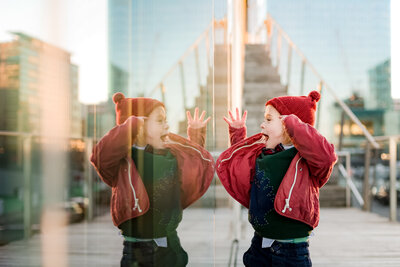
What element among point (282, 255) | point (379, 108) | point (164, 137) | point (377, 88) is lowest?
point (282, 255)

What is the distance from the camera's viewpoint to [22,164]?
0.50 metres

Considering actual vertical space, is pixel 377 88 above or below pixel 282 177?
above

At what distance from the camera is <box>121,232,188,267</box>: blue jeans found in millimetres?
896

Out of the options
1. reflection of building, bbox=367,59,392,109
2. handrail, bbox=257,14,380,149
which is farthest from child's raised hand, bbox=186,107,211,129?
reflection of building, bbox=367,59,392,109

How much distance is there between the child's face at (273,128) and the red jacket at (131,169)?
7.1 inches

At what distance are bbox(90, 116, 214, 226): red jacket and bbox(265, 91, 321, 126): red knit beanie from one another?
0.25 meters

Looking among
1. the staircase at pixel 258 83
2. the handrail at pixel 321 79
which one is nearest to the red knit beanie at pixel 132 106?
the staircase at pixel 258 83

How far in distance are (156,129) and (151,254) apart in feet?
1.03

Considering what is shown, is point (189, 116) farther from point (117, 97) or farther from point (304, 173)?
point (117, 97)

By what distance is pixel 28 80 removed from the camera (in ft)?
1.55

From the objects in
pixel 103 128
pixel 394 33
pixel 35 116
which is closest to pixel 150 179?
pixel 103 128

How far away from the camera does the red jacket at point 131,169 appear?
850mm

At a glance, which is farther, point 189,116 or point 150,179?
point 189,116

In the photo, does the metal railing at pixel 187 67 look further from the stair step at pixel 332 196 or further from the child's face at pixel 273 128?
the stair step at pixel 332 196
